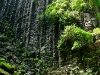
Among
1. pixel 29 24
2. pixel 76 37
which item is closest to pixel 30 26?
pixel 29 24

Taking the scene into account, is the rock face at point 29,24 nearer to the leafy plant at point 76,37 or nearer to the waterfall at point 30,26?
the waterfall at point 30,26

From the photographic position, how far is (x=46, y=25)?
13883 millimetres

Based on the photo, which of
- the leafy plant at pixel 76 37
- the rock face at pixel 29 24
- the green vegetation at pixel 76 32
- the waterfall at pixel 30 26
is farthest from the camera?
the rock face at pixel 29 24

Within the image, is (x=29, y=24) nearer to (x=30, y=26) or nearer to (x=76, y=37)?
(x=30, y=26)

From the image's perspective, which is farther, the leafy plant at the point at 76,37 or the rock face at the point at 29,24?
the rock face at the point at 29,24

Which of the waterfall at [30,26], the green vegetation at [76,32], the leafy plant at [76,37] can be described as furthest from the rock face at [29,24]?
the leafy plant at [76,37]

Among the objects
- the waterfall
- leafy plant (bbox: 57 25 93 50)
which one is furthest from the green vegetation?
the waterfall

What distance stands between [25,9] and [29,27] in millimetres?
2167

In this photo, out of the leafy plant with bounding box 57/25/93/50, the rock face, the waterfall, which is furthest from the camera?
the rock face

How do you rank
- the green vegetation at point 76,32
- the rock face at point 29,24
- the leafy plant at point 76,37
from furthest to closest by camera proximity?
the rock face at point 29,24 → the leafy plant at point 76,37 → the green vegetation at point 76,32

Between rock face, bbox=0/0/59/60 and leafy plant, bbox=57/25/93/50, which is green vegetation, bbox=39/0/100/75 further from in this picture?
rock face, bbox=0/0/59/60

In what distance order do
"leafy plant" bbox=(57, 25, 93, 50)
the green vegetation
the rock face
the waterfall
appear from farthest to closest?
the rock face → the waterfall → "leafy plant" bbox=(57, 25, 93, 50) → the green vegetation

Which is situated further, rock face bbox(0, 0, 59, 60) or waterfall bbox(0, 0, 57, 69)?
rock face bbox(0, 0, 59, 60)

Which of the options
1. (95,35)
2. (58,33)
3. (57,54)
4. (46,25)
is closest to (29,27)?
(46,25)
